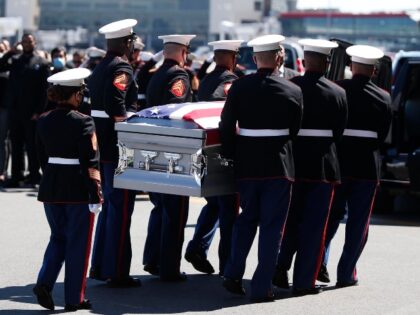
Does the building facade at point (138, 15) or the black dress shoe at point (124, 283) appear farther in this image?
the building facade at point (138, 15)

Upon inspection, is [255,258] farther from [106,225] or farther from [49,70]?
[49,70]

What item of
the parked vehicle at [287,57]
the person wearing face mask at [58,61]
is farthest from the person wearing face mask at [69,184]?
the parked vehicle at [287,57]

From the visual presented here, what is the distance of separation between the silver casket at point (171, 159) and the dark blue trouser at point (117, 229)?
409 mm

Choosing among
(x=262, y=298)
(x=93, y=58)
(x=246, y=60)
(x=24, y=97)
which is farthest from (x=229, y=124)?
(x=246, y=60)

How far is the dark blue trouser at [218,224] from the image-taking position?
9805 mm

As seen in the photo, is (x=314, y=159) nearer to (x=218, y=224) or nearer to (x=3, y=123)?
(x=218, y=224)

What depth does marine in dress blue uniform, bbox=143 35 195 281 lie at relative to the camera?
384 inches

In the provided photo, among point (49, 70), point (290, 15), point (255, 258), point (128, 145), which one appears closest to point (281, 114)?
point (128, 145)

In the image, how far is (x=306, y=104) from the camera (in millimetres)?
9211

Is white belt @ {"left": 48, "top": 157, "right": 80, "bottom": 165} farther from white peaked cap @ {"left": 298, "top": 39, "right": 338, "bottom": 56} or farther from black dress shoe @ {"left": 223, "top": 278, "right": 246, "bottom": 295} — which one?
white peaked cap @ {"left": 298, "top": 39, "right": 338, "bottom": 56}

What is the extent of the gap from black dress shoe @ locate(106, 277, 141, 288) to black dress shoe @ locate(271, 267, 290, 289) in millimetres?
1017

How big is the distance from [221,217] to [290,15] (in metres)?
158

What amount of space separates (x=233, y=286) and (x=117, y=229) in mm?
1035

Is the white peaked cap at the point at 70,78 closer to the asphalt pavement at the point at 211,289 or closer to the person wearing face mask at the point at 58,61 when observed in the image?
the asphalt pavement at the point at 211,289
